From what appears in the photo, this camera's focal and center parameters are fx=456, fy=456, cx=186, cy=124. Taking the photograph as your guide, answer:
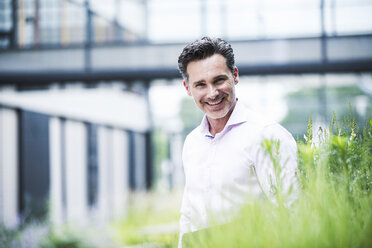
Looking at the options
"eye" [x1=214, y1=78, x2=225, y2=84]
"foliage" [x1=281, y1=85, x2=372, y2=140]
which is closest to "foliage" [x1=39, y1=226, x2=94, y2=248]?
"foliage" [x1=281, y1=85, x2=372, y2=140]

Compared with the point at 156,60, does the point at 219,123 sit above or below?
below

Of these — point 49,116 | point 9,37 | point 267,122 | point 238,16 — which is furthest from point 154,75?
point 267,122

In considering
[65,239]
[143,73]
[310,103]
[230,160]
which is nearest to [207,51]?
[230,160]

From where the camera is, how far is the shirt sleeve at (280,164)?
1.20 metres

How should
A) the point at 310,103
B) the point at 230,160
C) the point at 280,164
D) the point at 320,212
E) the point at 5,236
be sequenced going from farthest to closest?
the point at 310,103
the point at 5,236
the point at 230,160
the point at 280,164
the point at 320,212

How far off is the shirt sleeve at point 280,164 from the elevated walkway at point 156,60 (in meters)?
3.74

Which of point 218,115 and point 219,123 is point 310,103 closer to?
point 219,123

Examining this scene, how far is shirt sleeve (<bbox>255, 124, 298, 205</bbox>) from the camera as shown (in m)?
1.20

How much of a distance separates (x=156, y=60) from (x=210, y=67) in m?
3.74

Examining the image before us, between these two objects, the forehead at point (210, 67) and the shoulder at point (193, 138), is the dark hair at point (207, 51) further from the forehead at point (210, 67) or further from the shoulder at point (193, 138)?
the shoulder at point (193, 138)

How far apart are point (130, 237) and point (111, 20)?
3380mm

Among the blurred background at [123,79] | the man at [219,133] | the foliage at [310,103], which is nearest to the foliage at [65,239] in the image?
the blurred background at [123,79]

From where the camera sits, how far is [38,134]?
742 centimetres

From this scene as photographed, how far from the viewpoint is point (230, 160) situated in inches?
65.0
